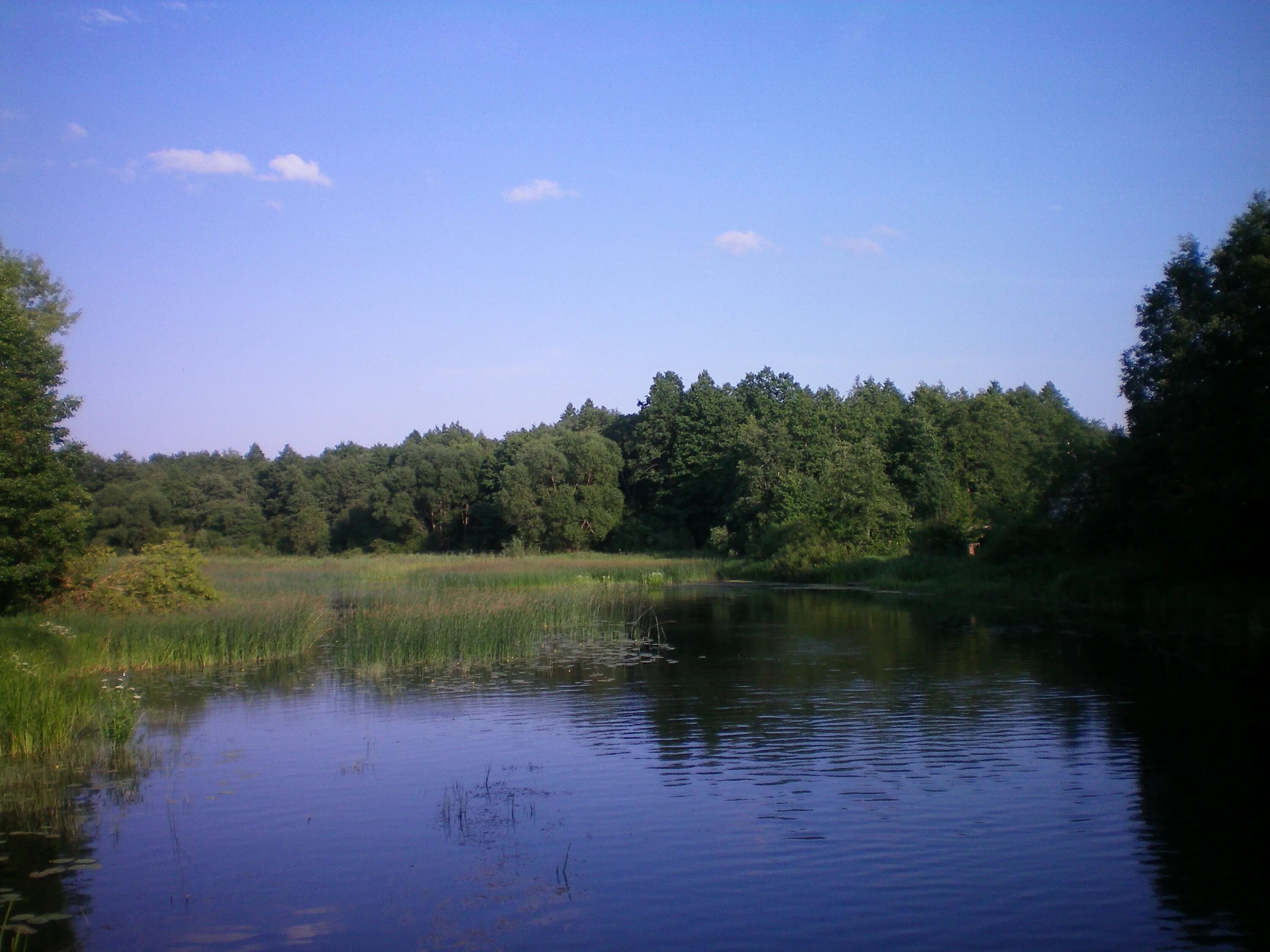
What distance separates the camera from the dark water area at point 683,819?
23.0 feet

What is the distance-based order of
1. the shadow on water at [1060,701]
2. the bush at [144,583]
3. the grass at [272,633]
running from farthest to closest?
the bush at [144,583] → the grass at [272,633] → the shadow on water at [1060,701]

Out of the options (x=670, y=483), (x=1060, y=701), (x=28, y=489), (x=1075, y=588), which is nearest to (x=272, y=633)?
(x=28, y=489)

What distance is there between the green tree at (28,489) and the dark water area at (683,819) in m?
4.52

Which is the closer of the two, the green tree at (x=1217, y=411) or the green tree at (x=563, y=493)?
the green tree at (x=1217, y=411)

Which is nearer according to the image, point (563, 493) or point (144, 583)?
point (144, 583)

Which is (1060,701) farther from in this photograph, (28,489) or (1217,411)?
(28,489)

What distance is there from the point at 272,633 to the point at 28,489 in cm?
555

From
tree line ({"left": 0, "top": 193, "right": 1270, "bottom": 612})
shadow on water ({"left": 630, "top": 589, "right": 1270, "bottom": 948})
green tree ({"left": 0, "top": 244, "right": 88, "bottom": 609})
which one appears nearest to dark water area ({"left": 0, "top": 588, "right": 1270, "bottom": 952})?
shadow on water ({"left": 630, "top": 589, "right": 1270, "bottom": 948})

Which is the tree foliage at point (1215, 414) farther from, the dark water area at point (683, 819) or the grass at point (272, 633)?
the grass at point (272, 633)

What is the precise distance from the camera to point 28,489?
18.5 metres

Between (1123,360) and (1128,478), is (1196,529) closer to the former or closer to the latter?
(1128,478)

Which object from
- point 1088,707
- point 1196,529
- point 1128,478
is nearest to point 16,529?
point 1088,707

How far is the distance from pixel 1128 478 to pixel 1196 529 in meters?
5.31

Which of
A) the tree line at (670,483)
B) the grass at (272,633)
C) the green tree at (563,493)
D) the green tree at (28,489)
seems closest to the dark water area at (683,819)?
the grass at (272,633)
